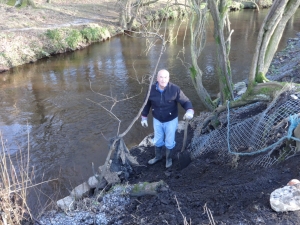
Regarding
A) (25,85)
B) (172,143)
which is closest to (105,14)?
(25,85)

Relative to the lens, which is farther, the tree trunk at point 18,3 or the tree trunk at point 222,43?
the tree trunk at point 18,3

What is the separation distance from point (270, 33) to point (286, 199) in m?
3.56

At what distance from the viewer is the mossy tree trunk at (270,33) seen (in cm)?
531

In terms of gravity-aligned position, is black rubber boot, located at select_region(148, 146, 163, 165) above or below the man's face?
below

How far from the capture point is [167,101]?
5262 mm

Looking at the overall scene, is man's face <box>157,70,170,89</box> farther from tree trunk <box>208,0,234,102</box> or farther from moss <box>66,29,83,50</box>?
moss <box>66,29,83,50</box>

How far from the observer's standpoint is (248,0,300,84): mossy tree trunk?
17.4ft

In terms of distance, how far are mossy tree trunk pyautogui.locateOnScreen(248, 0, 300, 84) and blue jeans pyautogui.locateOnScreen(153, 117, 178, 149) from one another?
5.86ft

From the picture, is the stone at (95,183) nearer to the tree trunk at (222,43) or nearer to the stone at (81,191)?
the stone at (81,191)

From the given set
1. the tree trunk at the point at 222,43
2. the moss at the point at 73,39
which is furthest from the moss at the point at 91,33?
the tree trunk at the point at 222,43

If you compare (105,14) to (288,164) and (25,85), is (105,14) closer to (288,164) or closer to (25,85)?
(25,85)

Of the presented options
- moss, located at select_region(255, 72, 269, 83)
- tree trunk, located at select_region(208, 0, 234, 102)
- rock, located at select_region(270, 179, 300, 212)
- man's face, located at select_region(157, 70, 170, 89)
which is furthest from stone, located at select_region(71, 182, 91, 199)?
moss, located at select_region(255, 72, 269, 83)

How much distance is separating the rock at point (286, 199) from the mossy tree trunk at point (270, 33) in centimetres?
310

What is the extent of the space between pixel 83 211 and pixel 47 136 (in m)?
4.66
